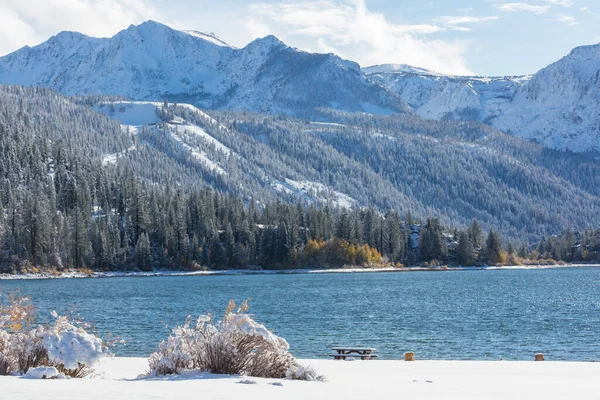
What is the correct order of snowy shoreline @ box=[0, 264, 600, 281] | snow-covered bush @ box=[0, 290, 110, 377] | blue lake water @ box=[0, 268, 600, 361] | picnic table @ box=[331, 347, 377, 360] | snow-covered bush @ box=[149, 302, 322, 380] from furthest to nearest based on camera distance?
snowy shoreline @ box=[0, 264, 600, 281], blue lake water @ box=[0, 268, 600, 361], picnic table @ box=[331, 347, 377, 360], snow-covered bush @ box=[149, 302, 322, 380], snow-covered bush @ box=[0, 290, 110, 377]

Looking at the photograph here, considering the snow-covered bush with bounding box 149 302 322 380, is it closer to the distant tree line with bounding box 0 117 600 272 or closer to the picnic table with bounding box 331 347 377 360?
the picnic table with bounding box 331 347 377 360

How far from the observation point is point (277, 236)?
6821 inches

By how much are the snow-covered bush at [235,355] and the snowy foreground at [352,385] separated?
74 centimetres

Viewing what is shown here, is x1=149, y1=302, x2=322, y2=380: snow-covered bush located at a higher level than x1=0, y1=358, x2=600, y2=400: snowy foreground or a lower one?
higher

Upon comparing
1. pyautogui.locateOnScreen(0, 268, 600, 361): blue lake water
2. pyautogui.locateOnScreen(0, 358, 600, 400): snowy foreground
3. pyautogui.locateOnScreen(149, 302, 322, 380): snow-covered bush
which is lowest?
pyautogui.locateOnScreen(0, 268, 600, 361): blue lake water

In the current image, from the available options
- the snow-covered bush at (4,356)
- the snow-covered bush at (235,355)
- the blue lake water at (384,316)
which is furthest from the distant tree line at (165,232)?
the snow-covered bush at (235,355)

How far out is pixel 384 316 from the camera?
64.4 meters

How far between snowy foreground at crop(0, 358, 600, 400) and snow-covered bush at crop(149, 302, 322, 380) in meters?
0.74

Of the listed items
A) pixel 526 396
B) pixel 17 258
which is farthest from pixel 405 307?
pixel 17 258

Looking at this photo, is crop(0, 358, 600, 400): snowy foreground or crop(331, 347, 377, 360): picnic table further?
crop(331, 347, 377, 360): picnic table

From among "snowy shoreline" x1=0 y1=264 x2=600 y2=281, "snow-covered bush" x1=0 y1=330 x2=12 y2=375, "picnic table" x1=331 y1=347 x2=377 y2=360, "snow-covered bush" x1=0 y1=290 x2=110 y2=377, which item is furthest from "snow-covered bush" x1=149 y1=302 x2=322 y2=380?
"snowy shoreline" x1=0 y1=264 x2=600 y2=281

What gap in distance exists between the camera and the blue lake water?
45344mm

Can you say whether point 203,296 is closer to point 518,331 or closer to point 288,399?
point 518,331

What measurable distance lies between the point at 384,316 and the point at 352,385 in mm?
42787
